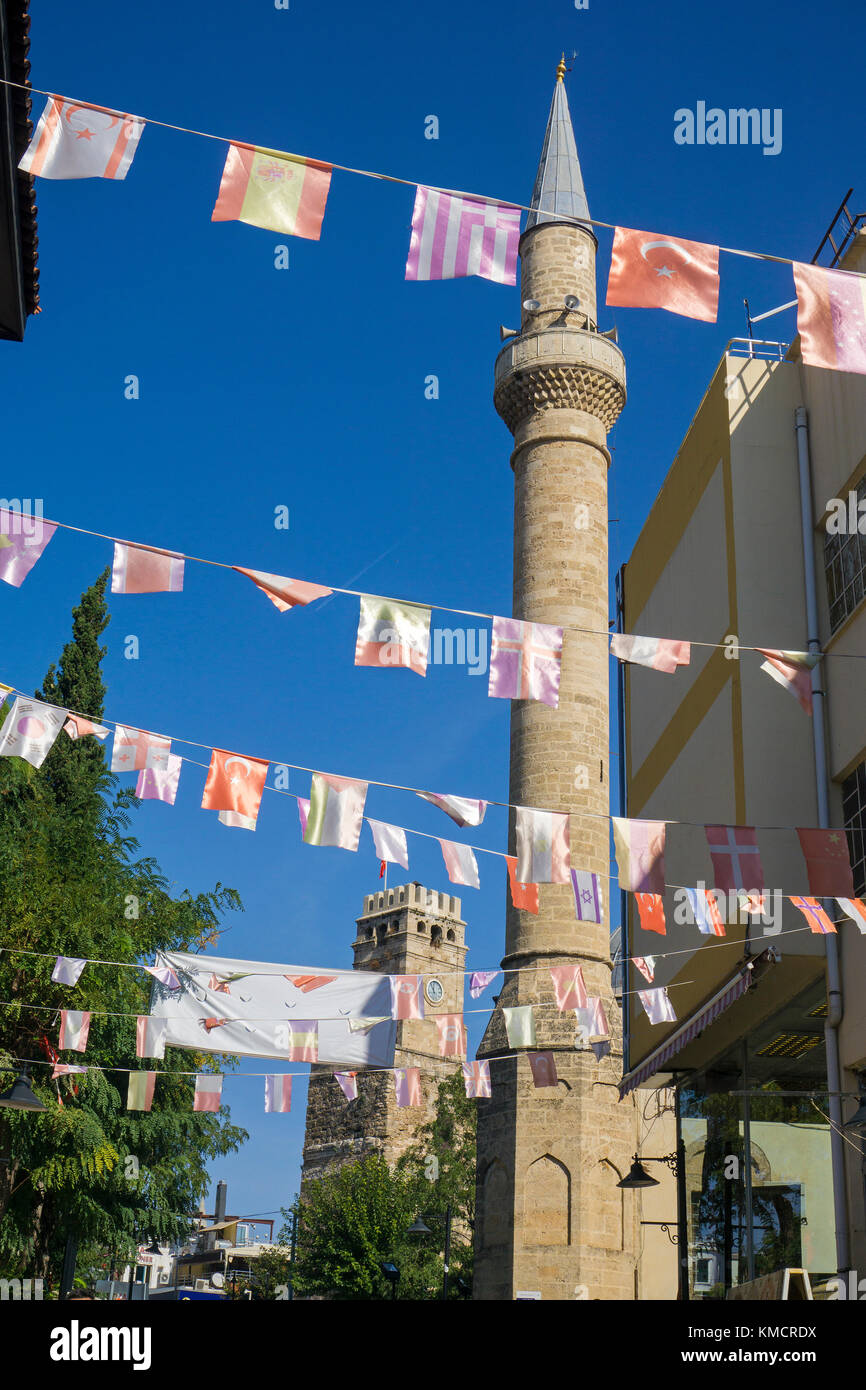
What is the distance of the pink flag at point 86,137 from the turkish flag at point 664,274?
2.91m

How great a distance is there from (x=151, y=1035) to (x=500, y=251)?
10.7 metres

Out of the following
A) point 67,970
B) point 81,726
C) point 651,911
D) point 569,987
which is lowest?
point 67,970

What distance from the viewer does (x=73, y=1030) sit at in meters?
15.8

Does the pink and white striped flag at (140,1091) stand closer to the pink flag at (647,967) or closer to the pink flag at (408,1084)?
the pink flag at (408,1084)

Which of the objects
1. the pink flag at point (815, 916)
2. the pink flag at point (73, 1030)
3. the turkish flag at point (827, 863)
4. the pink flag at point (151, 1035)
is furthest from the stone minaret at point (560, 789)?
the turkish flag at point (827, 863)

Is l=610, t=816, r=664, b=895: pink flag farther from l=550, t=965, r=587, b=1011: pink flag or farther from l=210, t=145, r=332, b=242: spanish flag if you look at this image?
l=210, t=145, r=332, b=242: spanish flag

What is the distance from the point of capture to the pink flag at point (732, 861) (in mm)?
11266

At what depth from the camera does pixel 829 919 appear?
1133 centimetres

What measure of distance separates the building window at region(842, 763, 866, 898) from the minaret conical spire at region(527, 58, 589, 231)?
20375 mm

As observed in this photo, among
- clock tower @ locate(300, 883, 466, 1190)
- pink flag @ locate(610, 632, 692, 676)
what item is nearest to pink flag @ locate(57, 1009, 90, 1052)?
pink flag @ locate(610, 632, 692, 676)

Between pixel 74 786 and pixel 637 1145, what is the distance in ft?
38.8

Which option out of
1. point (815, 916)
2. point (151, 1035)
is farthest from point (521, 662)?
point (151, 1035)

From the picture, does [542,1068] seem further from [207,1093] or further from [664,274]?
[664,274]
